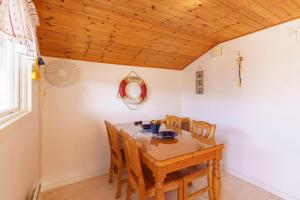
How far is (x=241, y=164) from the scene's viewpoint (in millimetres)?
2393

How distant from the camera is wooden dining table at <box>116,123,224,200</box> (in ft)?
4.21

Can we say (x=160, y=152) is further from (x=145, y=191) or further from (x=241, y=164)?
(x=241, y=164)

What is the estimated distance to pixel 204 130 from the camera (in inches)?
79.3

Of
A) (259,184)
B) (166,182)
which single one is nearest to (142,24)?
(166,182)

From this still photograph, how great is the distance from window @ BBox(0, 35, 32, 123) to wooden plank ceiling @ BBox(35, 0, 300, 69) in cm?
60

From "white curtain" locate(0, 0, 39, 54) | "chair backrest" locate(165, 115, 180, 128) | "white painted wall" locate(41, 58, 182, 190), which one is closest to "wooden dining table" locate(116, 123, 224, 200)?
"chair backrest" locate(165, 115, 180, 128)

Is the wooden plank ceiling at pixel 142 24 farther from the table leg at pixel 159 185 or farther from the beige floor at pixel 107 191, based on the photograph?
the beige floor at pixel 107 191

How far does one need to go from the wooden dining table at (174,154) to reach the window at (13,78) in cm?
104

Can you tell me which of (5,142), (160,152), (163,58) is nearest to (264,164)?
(160,152)

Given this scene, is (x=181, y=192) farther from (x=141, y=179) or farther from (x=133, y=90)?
(x=133, y=90)

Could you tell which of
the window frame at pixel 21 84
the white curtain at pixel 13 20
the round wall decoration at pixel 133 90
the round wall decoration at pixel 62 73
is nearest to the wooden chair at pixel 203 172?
the round wall decoration at pixel 133 90

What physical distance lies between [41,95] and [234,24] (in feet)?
8.80

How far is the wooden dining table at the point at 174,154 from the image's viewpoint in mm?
1283

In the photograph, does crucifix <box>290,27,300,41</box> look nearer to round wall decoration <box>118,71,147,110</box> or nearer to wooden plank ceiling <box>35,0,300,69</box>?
wooden plank ceiling <box>35,0,300,69</box>
